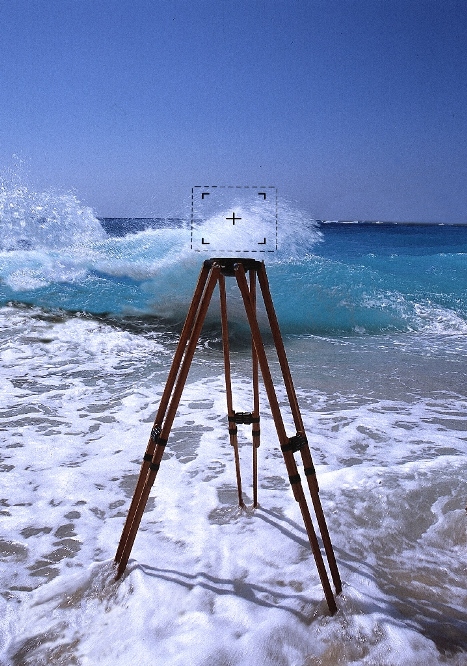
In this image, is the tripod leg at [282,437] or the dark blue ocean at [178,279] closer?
the tripod leg at [282,437]

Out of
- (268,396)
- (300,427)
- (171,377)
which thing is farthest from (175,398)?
(300,427)

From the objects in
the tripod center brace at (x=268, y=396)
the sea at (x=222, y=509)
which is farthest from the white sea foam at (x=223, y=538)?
the tripod center brace at (x=268, y=396)

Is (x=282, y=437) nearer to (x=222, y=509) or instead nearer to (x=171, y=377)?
(x=171, y=377)

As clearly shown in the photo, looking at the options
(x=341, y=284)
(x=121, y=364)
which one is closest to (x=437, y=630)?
(x=121, y=364)

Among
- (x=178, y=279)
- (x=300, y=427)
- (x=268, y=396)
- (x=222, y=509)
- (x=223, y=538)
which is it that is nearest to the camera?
(x=268, y=396)

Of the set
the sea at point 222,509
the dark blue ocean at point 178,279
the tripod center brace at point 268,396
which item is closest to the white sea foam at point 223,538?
the sea at point 222,509

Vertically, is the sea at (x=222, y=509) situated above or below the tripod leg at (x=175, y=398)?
below

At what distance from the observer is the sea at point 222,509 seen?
2.03 metres

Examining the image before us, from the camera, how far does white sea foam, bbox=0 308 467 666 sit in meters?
2.01

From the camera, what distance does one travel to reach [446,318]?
416 inches

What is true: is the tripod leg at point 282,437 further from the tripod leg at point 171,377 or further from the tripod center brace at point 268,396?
the tripod leg at point 171,377

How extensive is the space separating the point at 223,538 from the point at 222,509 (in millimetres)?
331

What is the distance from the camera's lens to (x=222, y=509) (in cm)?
308

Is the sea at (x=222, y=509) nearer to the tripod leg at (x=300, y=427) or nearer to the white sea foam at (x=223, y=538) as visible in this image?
the white sea foam at (x=223, y=538)
